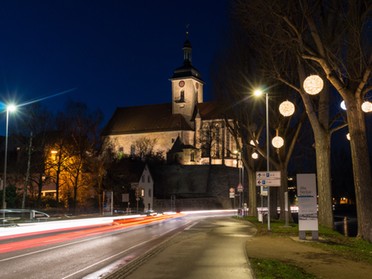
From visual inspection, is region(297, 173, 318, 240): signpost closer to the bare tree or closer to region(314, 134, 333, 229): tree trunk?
the bare tree

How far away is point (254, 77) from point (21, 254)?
24011 mm

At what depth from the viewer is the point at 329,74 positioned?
768 inches

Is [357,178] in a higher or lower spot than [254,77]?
lower

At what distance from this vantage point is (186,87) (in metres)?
129

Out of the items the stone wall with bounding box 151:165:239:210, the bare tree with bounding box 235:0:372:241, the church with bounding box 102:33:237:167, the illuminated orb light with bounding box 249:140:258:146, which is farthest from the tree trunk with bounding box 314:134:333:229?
the church with bounding box 102:33:237:167

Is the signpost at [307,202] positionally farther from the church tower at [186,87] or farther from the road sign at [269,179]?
the church tower at [186,87]

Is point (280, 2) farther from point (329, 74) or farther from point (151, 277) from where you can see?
point (151, 277)

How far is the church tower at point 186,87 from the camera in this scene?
128m

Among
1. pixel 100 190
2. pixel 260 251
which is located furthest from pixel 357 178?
pixel 100 190

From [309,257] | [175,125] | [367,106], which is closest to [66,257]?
[309,257]

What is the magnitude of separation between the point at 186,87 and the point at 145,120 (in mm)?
14622

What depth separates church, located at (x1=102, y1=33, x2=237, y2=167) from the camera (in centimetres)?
11562

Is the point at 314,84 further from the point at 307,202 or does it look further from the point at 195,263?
the point at 195,263

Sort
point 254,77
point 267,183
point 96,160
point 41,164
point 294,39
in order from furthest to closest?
point 96,160 < point 41,164 < point 254,77 < point 267,183 < point 294,39
